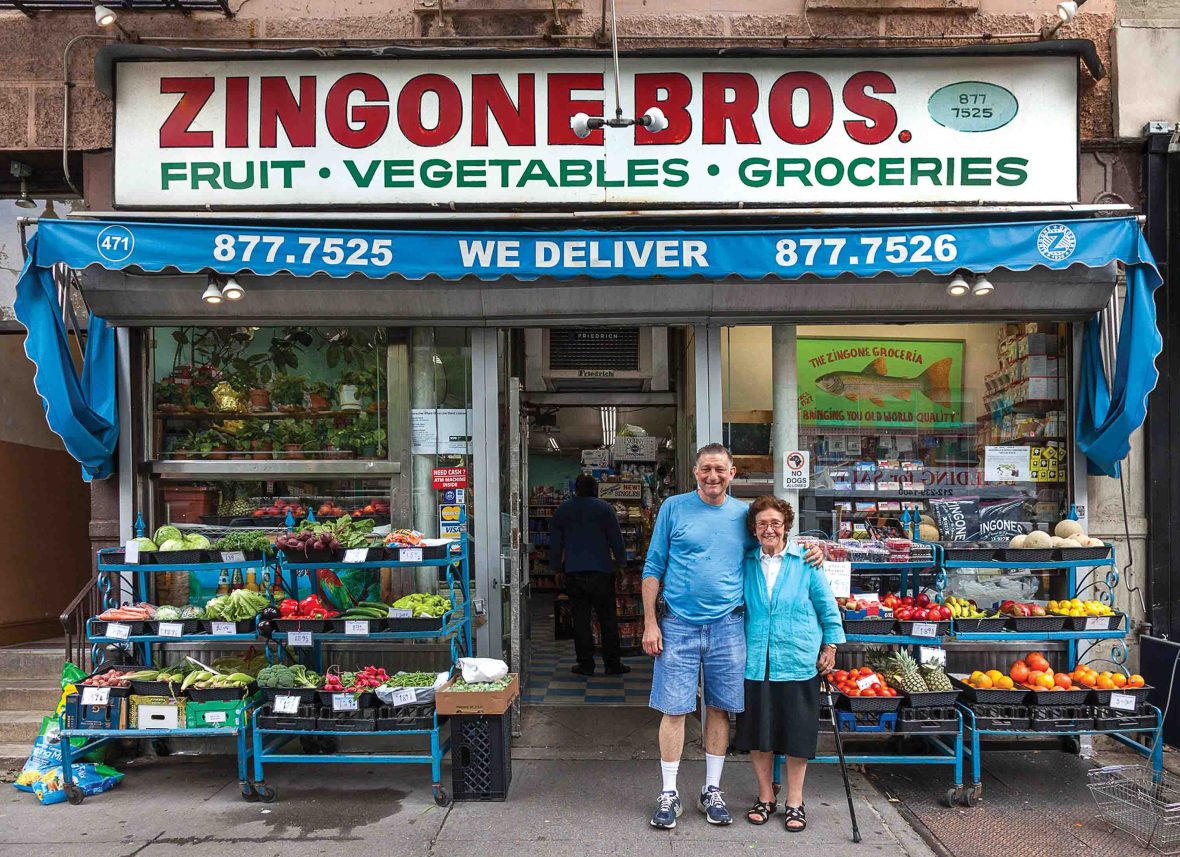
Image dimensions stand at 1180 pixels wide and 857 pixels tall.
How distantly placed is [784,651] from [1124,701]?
2.35 meters

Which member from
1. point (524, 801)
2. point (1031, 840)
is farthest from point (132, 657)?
point (1031, 840)

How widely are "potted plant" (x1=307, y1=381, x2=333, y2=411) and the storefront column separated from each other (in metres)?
3.50

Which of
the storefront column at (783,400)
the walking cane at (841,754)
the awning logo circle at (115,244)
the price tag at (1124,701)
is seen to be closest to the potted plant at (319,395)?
the awning logo circle at (115,244)

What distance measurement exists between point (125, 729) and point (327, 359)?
2912 millimetres

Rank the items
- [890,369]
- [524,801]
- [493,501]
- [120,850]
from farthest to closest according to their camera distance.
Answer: [890,369] < [493,501] < [524,801] < [120,850]

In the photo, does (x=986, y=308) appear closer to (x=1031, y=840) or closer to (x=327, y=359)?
(x=1031, y=840)

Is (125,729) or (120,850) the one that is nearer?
(120,850)

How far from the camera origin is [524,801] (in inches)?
196

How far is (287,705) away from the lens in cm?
509

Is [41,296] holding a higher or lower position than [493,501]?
higher

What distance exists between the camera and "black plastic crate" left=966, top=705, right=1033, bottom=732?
A: 16.6 ft

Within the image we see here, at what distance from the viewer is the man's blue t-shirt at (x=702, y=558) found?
468cm

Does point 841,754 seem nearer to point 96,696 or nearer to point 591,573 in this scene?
point 591,573

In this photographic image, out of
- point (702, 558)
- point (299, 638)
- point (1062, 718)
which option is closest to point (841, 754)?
point (702, 558)
